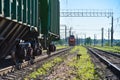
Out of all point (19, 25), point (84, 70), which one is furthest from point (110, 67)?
point (19, 25)

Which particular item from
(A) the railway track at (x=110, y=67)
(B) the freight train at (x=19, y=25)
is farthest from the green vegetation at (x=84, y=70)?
(B) the freight train at (x=19, y=25)

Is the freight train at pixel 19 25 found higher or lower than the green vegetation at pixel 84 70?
higher

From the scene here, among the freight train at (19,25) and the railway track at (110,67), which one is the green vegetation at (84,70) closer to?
the railway track at (110,67)

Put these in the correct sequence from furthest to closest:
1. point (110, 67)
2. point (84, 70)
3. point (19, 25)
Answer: point (110, 67), point (84, 70), point (19, 25)

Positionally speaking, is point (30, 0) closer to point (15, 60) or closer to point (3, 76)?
point (15, 60)

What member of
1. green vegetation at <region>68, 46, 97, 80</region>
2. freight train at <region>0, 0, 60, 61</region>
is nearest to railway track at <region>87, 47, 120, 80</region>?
green vegetation at <region>68, 46, 97, 80</region>

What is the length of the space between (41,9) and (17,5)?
8389mm

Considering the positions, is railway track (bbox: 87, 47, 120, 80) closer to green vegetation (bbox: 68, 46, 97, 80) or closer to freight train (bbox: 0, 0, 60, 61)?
green vegetation (bbox: 68, 46, 97, 80)

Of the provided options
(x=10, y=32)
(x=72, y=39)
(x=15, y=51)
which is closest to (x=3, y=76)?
(x=10, y=32)

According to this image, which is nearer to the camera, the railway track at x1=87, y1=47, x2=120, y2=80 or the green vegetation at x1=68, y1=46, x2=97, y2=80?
the green vegetation at x1=68, y1=46, x2=97, y2=80

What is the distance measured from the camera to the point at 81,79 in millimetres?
12836

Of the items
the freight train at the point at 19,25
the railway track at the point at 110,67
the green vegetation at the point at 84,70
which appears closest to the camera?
the freight train at the point at 19,25

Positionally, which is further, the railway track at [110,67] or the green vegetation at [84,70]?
the railway track at [110,67]

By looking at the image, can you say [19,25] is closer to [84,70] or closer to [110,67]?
[84,70]
